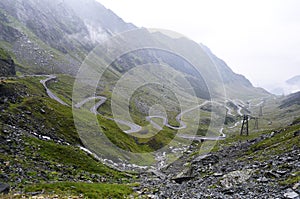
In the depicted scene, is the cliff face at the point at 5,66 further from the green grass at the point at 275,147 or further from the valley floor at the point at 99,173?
the green grass at the point at 275,147

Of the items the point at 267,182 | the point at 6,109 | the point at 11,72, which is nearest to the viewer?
the point at 267,182

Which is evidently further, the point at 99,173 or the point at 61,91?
the point at 61,91

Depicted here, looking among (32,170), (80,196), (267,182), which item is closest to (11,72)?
(32,170)

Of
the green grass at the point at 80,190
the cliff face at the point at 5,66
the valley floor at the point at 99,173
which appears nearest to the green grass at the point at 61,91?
the cliff face at the point at 5,66

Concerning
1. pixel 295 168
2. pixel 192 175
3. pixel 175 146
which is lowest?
pixel 175 146

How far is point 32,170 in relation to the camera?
34.2m

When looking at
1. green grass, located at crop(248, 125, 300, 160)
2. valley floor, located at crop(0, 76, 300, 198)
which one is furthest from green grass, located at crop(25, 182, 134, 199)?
green grass, located at crop(248, 125, 300, 160)

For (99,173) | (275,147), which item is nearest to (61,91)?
(99,173)

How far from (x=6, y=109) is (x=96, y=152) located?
20354 millimetres

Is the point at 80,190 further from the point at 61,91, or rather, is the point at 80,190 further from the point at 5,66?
the point at 61,91

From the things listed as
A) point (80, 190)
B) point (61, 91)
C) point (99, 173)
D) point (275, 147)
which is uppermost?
point (275, 147)

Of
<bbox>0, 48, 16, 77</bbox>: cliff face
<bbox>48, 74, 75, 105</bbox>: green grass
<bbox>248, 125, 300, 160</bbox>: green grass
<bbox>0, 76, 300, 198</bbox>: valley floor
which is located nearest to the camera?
<bbox>0, 76, 300, 198</bbox>: valley floor

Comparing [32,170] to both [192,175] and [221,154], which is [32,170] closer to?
[192,175]

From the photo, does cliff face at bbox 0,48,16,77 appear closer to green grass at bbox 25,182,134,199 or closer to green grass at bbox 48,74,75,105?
green grass at bbox 48,74,75,105
